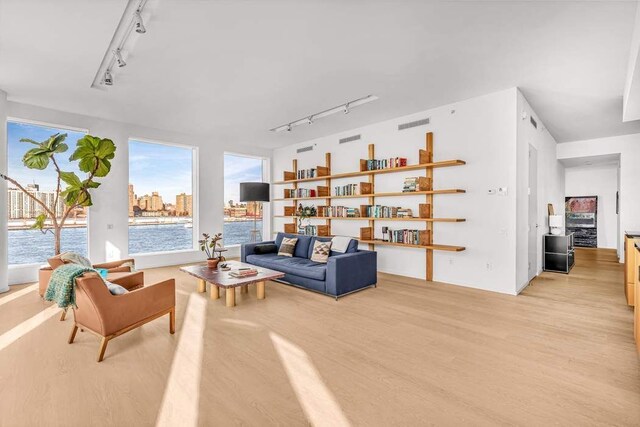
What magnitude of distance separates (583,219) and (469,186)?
26.9 feet

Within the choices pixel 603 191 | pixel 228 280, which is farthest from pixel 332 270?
pixel 603 191

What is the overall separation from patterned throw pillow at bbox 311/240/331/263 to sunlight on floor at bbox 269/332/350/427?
2.37m

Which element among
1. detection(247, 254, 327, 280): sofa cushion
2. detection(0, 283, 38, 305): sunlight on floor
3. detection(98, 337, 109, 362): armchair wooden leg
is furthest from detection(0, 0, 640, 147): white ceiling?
detection(0, 283, 38, 305): sunlight on floor

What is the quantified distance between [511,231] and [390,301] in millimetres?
2264

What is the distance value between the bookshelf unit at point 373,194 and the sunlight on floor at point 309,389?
345 centimetres

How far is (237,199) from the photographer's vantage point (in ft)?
31.0

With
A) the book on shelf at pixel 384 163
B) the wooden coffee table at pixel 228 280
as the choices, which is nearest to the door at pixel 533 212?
the book on shelf at pixel 384 163

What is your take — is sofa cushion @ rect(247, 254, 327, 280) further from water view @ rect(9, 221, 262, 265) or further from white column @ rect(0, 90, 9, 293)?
white column @ rect(0, 90, 9, 293)

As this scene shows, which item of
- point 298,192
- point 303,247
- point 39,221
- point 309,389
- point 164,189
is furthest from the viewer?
point 298,192

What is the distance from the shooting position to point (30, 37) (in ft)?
11.0

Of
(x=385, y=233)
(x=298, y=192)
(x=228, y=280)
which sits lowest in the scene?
(x=228, y=280)

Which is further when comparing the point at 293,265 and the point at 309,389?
the point at 293,265

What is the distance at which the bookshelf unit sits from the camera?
5551 millimetres

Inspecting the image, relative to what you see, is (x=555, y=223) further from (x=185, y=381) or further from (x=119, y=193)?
(x=119, y=193)
